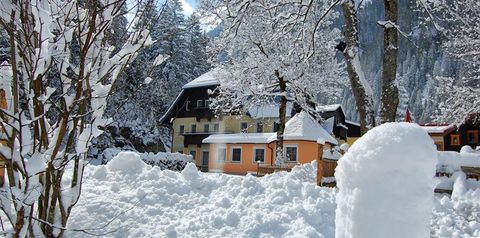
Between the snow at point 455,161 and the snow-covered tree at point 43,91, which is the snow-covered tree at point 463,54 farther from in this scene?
the snow-covered tree at point 43,91

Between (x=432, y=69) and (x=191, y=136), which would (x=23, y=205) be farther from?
(x=432, y=69)

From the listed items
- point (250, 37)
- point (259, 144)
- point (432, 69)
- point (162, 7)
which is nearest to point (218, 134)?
point (259, 144)

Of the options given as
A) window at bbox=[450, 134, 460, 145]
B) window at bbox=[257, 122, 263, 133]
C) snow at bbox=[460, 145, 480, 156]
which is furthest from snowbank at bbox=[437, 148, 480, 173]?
window at bbox=[450, 134, 460, 145]

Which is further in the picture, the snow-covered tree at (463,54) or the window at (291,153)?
the window at (291,153)

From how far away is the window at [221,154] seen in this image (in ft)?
116

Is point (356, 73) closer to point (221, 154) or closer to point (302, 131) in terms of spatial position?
point (302, 131)

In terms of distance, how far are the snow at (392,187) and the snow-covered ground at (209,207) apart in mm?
4947

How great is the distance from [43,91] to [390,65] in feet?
24.2

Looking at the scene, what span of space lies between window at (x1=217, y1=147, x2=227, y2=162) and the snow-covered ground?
1046 inches

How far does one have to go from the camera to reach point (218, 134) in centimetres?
3831

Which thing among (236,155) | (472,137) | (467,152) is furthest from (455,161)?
(472,137)

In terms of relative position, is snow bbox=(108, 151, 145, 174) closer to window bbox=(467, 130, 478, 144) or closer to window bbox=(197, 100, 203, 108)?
window bbox=(197, 100, 203, 108)

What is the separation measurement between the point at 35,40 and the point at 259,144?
30.7 m

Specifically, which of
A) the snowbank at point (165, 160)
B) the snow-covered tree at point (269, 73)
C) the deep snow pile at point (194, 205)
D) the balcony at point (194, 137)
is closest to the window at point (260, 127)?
the balcony at point (194, 137)
